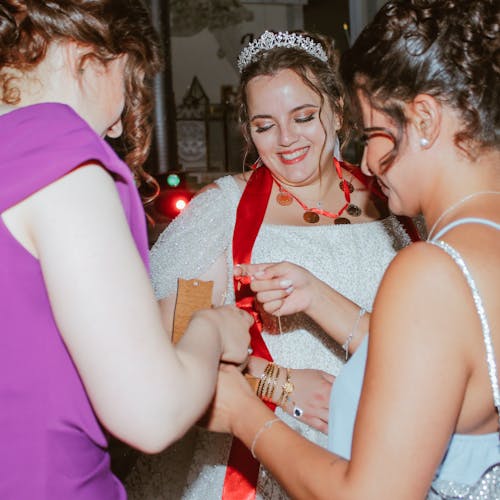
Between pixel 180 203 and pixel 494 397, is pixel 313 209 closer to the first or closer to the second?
pixel 494 397

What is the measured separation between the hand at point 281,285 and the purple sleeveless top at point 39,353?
0.72 metres

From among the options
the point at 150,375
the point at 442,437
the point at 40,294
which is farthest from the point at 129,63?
the point at 442,437

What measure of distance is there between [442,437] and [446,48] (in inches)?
24.9

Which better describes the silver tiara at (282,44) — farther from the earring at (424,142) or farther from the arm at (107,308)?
the arm at (107,308)

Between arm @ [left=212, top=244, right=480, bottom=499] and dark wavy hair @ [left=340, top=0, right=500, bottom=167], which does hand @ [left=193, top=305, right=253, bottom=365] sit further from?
dark wavy hair @ [left=340, top=0, right=500, bottom=167]

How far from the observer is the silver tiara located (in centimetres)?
231

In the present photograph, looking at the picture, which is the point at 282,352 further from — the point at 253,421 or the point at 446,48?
the point at 446,48

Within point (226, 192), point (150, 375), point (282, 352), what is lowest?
point (282, 352)

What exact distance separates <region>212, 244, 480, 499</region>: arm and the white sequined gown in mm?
1109

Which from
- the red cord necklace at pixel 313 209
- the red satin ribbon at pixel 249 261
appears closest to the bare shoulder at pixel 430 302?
the red satin ribbon at pixel 249 261

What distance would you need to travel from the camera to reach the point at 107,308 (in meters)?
0.80

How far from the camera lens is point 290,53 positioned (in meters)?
2.28

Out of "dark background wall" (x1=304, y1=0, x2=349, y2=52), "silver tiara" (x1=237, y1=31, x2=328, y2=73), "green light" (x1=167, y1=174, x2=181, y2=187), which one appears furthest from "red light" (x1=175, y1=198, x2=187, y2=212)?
"dark background wall" (x1=304, y1=0, x2=349, y2=52)

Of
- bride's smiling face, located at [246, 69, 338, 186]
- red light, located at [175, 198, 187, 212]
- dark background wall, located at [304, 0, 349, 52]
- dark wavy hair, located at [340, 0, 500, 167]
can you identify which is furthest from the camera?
dark background wall, located at [304, 0, 349, 52]
